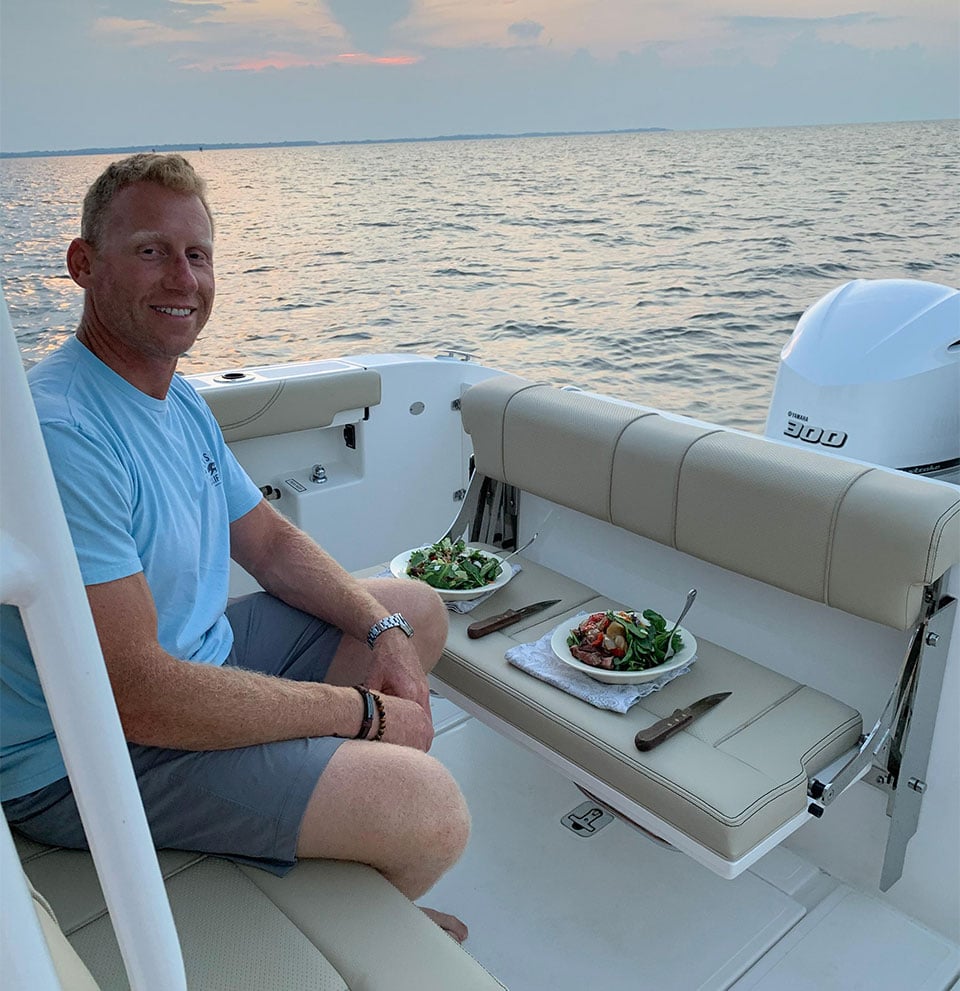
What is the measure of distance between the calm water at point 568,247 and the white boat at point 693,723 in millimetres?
6586

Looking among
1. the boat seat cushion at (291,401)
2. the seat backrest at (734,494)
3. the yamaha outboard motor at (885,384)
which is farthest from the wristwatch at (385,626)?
the yamaha outboard motor at (885,384)

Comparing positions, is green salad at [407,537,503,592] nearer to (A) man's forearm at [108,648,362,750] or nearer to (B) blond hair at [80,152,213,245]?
(A) man's forearm at [108,648,362,750]

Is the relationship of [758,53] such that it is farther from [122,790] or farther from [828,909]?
[122,790]

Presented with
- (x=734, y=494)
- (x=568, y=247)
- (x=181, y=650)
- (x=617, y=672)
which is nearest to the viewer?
(x=181, y=650)

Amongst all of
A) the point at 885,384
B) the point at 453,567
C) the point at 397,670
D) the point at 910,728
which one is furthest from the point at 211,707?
the point at 885,384

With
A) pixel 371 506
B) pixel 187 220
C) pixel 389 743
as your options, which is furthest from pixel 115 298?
pixel 371 506

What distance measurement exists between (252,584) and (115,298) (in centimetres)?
127

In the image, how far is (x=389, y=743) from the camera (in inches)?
57.9

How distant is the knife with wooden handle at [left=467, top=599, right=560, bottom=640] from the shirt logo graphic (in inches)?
25.0

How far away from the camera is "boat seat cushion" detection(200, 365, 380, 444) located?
2.42m

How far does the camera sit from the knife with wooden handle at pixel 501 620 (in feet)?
6.63

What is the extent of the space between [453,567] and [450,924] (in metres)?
0.75

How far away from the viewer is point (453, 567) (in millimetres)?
2162

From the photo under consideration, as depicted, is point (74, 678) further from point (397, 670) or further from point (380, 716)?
point (397, 670)
